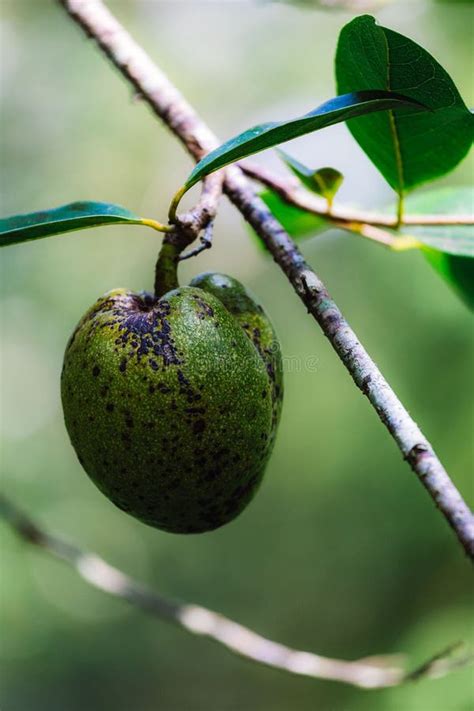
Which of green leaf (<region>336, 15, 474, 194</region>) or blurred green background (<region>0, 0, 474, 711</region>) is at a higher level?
blurred green background (<region>0, 0, 474, 711</region>)

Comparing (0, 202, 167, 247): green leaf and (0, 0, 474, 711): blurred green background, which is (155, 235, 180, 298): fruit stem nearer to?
(0, 202, 167, 247): green leaf

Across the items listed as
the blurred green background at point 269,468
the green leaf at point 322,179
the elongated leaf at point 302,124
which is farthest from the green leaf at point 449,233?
the blurred green background at point 269,468

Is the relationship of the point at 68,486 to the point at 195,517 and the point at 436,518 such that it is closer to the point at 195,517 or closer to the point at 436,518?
the point at 436,518

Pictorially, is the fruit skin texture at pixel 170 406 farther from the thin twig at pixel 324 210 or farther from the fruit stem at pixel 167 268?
the thin twig at pixel 324 210

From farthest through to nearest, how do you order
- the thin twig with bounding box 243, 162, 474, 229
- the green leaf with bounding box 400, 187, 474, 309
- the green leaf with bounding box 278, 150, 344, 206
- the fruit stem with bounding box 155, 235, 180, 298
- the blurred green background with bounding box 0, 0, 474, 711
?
the blurred green background with bounding box 0, 0, 474, 711 < the green leaf with bounding box 400, 187, 474, 309 < the thin twig with bounding box 243, 162, 474, 229 < the green leaf with bounding box 278, 150, 344, 206 < the fruit stem with bounding box 155, 235, 180, 298

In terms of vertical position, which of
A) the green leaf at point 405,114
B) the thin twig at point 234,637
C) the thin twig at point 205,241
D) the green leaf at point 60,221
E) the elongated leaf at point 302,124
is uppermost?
the green leaf at point 405,114

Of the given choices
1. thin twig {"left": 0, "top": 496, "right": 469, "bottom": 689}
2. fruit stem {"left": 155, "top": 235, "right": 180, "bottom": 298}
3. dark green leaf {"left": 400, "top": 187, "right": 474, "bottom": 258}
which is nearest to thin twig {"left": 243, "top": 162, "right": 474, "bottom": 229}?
dark green leaf {"left": 400, "top": 187, "right": 474, "bottom": 258}
